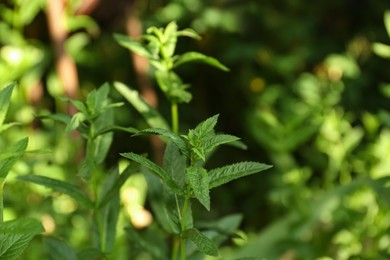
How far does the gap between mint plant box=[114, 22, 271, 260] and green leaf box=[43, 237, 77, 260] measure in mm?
67

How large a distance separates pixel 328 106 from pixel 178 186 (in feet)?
3.14

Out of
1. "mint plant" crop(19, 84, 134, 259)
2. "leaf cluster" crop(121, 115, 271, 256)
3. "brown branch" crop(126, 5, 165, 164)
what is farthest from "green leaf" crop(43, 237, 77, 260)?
"brown branch" crop(126, 5, 165, 164)

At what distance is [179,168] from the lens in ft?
1.67

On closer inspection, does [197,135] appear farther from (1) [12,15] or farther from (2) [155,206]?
(1) [12,15]

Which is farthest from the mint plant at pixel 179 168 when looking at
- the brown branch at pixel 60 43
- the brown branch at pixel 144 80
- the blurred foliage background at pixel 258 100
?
the brown branch at pixel 144 80

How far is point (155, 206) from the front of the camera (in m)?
0.67

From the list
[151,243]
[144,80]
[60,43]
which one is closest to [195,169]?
[151,243]

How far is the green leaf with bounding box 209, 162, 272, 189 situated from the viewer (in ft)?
1.53

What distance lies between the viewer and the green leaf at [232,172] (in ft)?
1.53

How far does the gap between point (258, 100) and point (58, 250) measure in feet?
4.03

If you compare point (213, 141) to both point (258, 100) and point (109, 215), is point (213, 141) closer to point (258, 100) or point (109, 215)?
point (109, 215)

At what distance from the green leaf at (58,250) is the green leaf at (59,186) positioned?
4 centimetres

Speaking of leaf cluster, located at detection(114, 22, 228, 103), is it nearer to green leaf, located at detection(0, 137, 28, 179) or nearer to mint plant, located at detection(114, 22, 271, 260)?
mint plant, located at detection(114, 22, 271, 260)

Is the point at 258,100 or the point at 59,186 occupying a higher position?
the point at 258,100
